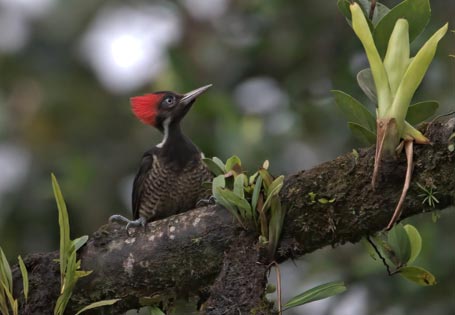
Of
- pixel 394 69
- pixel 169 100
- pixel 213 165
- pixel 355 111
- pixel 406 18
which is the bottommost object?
pixel 169 100

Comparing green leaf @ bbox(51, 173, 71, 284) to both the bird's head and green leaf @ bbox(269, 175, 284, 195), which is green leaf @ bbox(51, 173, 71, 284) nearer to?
green leaf @ bbox(269, 175, 284, 195)

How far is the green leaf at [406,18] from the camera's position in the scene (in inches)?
98.4

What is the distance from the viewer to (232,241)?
275 cm

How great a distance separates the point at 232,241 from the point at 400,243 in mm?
520

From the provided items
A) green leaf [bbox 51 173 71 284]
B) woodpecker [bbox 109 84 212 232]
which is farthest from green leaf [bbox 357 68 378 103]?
woodpecker [bbox 109 84 212 232]

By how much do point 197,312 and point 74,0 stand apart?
3.82m

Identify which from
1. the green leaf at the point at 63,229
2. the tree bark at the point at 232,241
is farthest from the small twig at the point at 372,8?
the green leaf at the point at 63,229

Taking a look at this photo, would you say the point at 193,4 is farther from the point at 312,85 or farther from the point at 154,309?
the point at 154,309

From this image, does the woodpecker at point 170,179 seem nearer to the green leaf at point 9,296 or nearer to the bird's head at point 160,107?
the bird's head at point 160,107

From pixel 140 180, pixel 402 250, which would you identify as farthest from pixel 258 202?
pixel 140 180

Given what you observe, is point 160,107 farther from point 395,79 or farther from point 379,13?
point 395,79

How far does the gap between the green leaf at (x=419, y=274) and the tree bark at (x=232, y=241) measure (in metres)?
0.21

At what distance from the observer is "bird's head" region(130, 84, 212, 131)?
4.46 metres

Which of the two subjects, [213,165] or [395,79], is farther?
[213,165]
